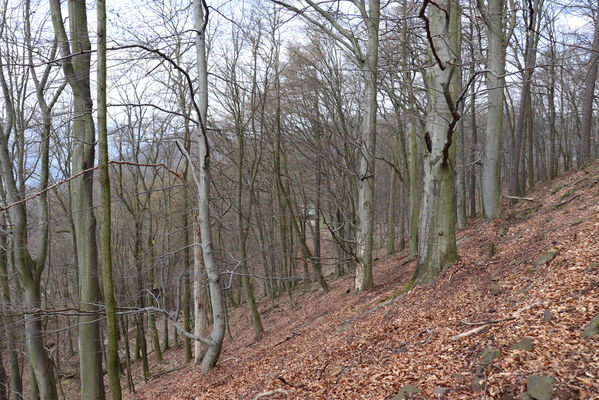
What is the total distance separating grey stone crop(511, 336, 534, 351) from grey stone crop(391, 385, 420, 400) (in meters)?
0.92

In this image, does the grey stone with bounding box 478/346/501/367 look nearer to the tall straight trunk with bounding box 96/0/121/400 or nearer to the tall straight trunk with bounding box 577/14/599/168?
the tall straight trunk with bounding box 96/0/121/400

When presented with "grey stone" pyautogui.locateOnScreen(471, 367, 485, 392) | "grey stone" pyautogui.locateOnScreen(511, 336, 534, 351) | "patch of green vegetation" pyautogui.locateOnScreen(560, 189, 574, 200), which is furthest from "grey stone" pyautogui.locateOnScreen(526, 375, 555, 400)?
"patch of green vegetation" pyautogui.locateOnScreen(560, 189, 574, 200)

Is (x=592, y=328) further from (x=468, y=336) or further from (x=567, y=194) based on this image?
(x=567, y=194)

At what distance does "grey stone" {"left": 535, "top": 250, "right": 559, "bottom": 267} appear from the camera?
5.18 meters

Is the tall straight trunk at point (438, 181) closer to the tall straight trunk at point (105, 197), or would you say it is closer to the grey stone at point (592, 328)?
the grey stone at point (592, 328)

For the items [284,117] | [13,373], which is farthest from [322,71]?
[13,373]

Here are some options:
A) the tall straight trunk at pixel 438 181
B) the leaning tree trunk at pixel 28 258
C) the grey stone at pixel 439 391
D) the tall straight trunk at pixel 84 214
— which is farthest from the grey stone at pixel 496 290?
the leaning tree trunk at pixel 28 258

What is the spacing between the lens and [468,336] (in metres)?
4.02

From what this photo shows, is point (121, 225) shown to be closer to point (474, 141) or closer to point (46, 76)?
point (46, 76)

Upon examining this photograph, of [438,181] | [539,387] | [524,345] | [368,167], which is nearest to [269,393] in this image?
[524,345]

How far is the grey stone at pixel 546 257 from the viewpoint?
204 inches

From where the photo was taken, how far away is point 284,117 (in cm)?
1511

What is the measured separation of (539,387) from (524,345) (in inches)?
25.2

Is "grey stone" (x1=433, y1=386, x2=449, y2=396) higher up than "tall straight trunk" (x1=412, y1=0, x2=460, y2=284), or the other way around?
"tall straight trunk" (x1=412, y1=0, x2=460, y2=284)
